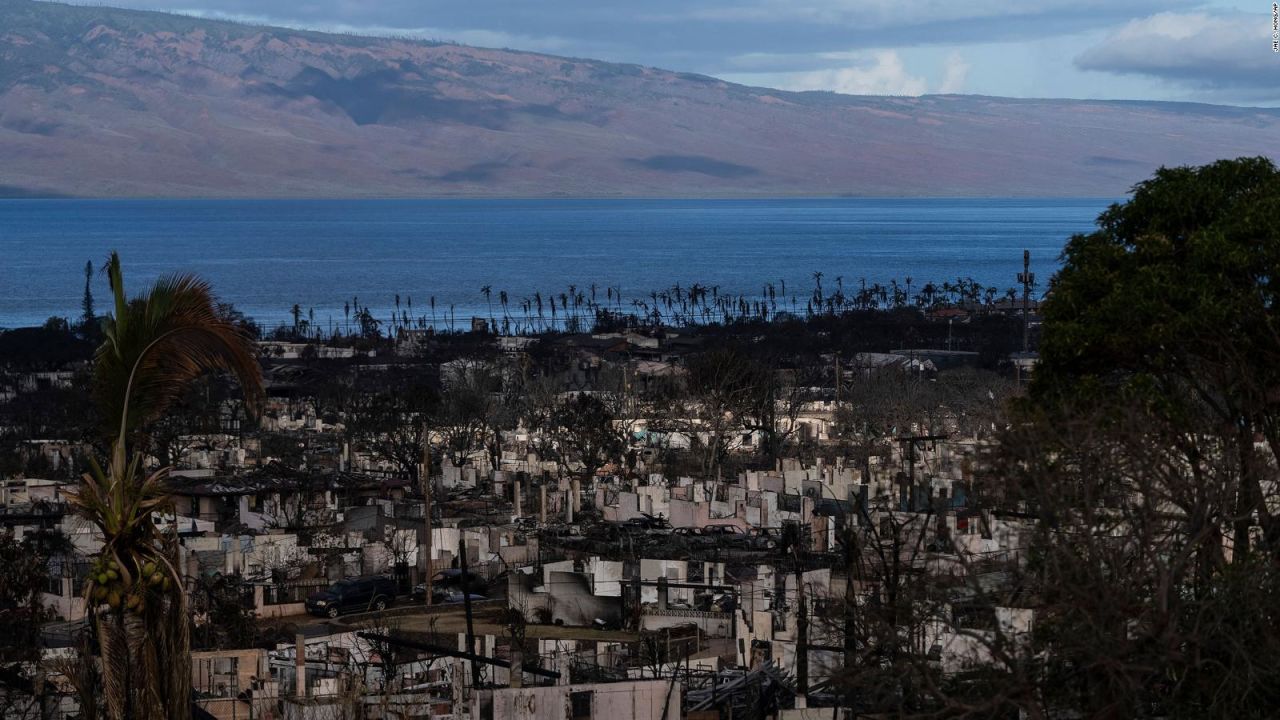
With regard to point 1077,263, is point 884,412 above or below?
below

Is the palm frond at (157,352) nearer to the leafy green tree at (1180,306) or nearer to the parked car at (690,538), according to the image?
the leafy green tree at (1180,306)

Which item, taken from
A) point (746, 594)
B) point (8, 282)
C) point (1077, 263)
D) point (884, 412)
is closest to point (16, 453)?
point (884, 412)

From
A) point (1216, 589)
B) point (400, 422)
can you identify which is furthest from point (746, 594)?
point (400, 422)

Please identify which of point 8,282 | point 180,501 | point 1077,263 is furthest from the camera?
point 8,282

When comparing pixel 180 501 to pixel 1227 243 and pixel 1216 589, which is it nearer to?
pixel 1227 243

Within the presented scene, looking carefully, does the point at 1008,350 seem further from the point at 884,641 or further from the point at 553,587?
the point at 884,641

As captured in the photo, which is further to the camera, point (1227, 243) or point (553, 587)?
point (553, 587)

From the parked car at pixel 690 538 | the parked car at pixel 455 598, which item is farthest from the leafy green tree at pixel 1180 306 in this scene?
the parked car at pixel 690 538

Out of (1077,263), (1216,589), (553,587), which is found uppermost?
(1077,263)

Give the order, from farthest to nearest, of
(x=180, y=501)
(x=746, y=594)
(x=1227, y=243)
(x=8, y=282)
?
(x=8, y=282) → (x=180, y=501) → (x=746, y=594) → (x=1227, y=243)
